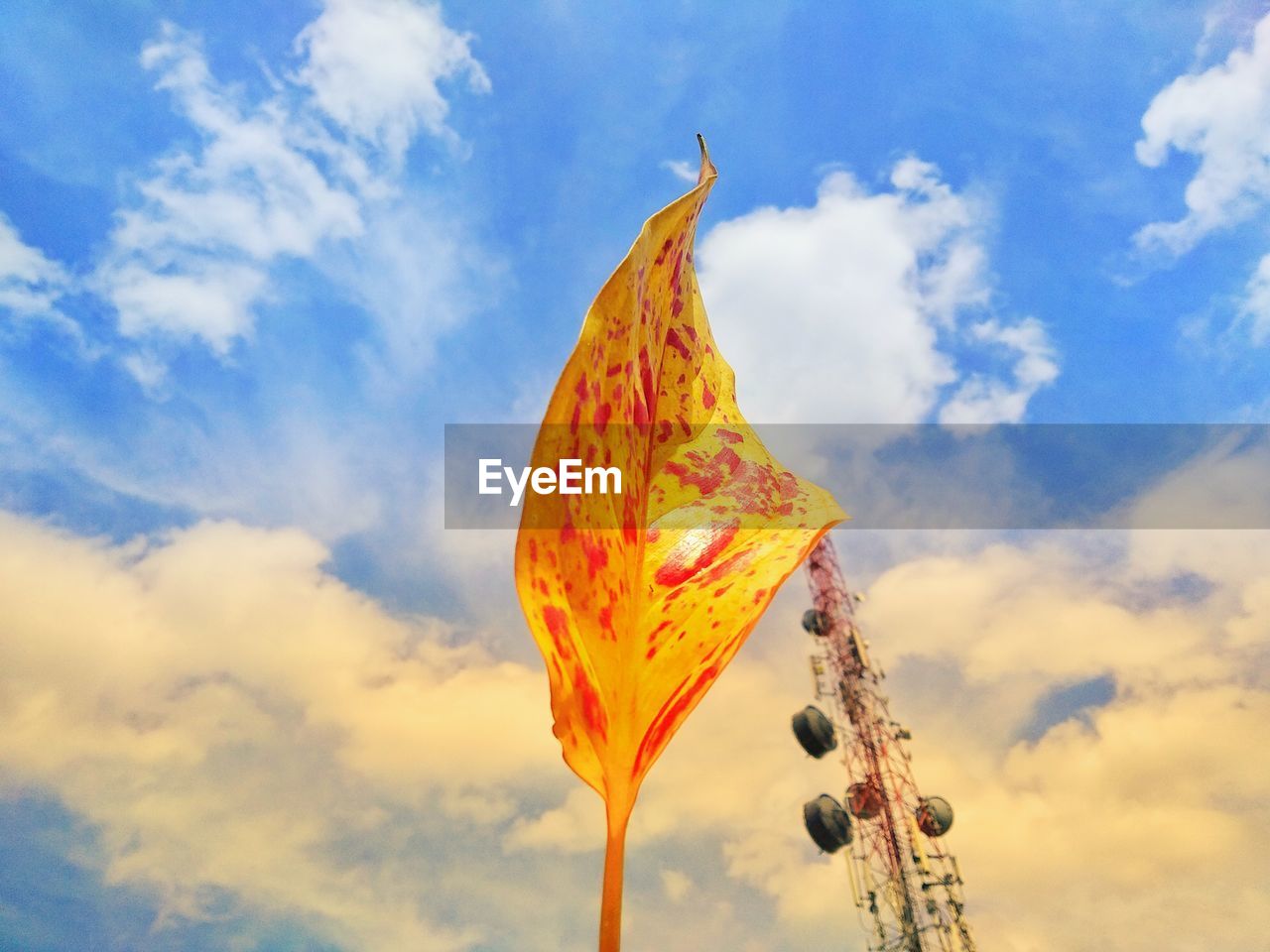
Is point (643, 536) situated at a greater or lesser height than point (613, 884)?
greater

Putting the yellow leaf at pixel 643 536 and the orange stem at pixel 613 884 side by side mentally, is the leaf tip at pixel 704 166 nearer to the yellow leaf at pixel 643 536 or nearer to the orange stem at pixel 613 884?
the yellow leaf at pixel 643 536

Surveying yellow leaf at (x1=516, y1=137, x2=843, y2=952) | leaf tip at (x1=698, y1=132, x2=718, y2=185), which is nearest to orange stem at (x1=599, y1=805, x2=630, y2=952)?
yellow leaf at (x1=516, y1=137, x2=843, y2=952)

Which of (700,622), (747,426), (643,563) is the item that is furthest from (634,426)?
(747,426)

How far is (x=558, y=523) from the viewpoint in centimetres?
170

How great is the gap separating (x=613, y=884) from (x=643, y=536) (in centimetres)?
84

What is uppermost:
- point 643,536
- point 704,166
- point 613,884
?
point 704,166

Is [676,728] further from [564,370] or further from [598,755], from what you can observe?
[564,370]

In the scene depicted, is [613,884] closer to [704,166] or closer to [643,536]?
[643,536]

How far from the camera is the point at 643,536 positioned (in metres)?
2.11

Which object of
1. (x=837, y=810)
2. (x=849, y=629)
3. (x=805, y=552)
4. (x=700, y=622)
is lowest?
(x=700, y=622)

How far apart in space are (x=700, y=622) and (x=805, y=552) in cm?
35

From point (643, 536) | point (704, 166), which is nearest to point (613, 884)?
point (643, 536)

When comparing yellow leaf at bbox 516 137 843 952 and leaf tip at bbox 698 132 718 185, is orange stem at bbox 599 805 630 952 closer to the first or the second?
yellow leaf at bbox 516 137 843 952

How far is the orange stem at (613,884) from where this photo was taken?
1.61 m
